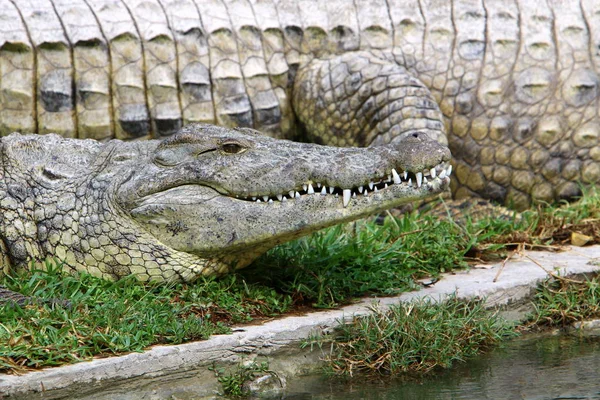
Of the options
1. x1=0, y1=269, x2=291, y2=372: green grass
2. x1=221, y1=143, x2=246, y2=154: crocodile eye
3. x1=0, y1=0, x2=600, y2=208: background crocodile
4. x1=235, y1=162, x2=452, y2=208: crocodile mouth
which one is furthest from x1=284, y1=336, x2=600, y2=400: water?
x1=0, y1=0, x2=600, y2=208: background crocodile

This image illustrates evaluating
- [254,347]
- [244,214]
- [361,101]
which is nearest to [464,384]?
[254,347]

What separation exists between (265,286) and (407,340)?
834mm

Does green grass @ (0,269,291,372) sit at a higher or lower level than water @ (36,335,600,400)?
higher

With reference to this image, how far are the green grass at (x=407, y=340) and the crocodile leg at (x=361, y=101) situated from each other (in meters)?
2.38

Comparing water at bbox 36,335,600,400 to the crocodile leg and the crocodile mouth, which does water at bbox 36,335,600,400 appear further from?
the crocodile leg

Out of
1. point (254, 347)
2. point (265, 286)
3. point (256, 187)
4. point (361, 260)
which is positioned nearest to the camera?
point (254, 347)

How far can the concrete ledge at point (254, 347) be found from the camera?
343cm

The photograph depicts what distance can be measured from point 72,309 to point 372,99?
3.28 meters

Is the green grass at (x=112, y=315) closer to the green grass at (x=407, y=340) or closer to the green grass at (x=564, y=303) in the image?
the green grass at (x=407, y=340)

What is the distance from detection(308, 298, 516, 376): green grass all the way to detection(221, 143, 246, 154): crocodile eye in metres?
0.95

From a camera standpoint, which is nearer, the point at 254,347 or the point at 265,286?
the point at 254,347

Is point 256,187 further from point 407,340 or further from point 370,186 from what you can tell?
point 407,340

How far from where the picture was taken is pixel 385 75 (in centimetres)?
656

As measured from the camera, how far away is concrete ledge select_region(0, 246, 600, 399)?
11.3 feet
